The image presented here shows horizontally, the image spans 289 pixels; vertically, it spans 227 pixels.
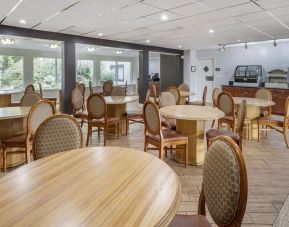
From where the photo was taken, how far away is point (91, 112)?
4488 mm

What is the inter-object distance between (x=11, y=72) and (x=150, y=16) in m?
7.53

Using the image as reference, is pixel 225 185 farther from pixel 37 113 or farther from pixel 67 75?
pixel 67 75

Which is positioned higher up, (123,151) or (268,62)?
(268,62)

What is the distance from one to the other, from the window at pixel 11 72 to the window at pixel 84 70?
2.71 m

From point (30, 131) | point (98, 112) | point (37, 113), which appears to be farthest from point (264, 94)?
point (30, 131)

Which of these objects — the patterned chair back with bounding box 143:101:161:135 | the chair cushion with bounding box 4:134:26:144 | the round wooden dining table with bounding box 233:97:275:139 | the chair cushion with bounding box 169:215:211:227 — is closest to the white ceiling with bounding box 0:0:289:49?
the round wooden dining table with bounding box 233:97:275:139

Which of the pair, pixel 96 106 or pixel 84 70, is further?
pixel 84 70

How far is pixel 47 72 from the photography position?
11.4 m

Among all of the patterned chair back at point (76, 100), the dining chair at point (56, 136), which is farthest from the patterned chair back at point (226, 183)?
the patterned chair back at point (76, 100)

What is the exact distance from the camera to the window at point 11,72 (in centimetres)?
1011

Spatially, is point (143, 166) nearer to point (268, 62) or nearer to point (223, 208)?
point (223, 208)

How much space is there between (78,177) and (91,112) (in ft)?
10.4

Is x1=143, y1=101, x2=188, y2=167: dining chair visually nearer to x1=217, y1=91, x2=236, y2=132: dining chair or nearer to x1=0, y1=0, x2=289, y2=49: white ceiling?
x1=217, y1=91, x2=236, y2=132: dining chair

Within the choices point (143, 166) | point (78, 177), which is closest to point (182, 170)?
point (143, 166)
